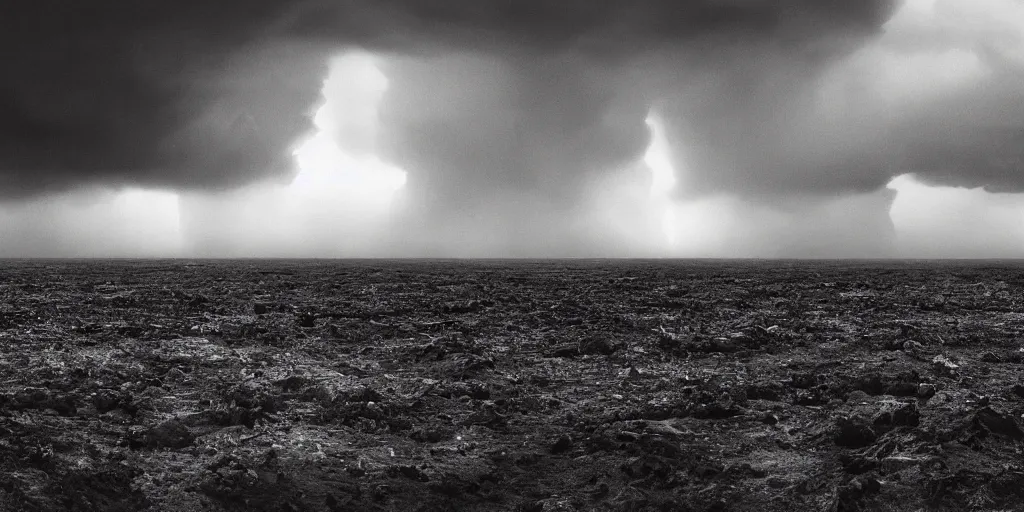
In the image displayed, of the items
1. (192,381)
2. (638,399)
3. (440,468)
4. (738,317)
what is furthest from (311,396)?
(738,317)

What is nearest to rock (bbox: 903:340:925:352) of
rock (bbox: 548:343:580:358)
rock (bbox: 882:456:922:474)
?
rock (bbox: 548:343:580:358)

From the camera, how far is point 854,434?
8.48m

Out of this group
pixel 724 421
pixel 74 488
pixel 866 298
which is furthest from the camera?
pixel 866 298

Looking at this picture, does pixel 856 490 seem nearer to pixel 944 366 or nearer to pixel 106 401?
pixel 944 366

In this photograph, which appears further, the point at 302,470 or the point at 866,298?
the point at 866,298

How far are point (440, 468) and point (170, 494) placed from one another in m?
2.80

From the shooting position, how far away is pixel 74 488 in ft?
22.2

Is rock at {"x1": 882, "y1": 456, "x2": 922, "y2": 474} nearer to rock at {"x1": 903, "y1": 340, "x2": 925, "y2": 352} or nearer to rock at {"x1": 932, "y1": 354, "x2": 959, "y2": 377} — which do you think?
rock at {"x1": 932, "y1": 354, "x2": 959, "y2": 377}

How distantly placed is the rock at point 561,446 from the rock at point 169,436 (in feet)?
14.3

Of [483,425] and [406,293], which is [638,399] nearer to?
[483,425]

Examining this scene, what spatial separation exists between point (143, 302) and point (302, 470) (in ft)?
57.3

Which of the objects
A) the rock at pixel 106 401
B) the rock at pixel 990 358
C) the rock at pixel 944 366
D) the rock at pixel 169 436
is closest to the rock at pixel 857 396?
the rock at pixel 944 366

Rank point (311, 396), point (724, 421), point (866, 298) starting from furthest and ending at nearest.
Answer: point (866, 298), point (311, 396), point (724, 421)

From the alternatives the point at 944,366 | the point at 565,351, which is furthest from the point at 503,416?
the point at 944,366
